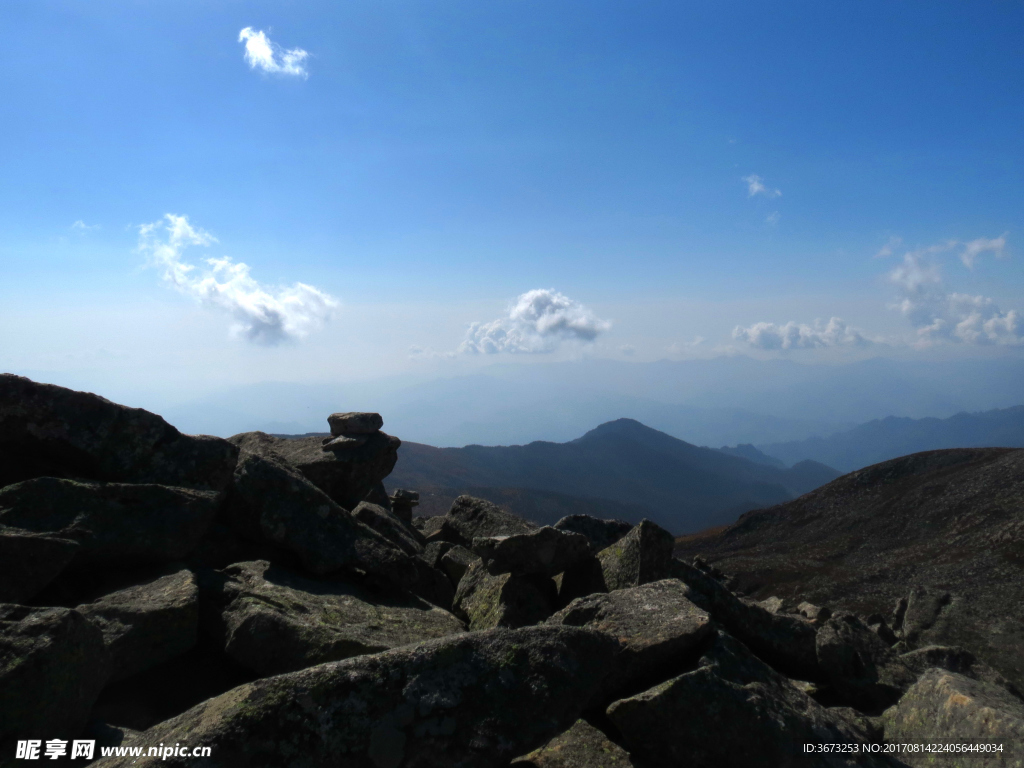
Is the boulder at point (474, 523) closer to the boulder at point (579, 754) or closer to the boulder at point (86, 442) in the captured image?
the boulder at point (86, 442)

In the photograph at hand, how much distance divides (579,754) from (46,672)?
6.31 m

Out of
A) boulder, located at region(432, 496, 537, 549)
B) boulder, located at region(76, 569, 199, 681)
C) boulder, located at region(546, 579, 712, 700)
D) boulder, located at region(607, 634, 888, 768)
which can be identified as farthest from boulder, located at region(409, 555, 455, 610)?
boulder, located at region(607, 634, 888, 768)

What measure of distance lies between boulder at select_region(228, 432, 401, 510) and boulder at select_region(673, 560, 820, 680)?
10.1 metres

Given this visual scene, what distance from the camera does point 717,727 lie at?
6836mm

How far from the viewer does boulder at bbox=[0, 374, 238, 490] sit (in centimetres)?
1046

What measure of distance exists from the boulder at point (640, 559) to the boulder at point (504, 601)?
136 cm

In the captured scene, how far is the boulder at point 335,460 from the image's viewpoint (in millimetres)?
15833

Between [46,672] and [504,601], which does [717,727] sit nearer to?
[504,601]

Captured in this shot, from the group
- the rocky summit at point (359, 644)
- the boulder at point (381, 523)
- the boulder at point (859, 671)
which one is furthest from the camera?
the boulder at point (381, 523)

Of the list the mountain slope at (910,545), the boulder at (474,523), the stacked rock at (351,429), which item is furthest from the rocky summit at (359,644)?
the mountain slope at (910,545)

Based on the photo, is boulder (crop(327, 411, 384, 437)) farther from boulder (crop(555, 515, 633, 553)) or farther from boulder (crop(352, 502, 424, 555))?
boulder (crop(555, 515, 633, 553))

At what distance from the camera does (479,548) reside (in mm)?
11484

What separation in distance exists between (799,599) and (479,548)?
2848 inches

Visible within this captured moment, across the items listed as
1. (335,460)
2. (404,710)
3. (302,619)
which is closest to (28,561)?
(302,619)
